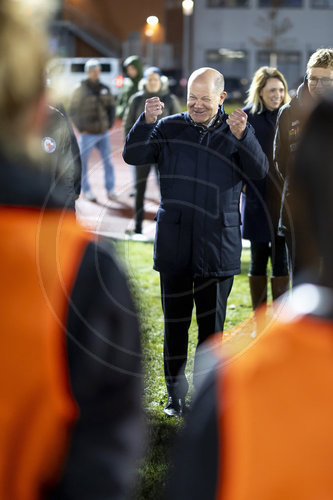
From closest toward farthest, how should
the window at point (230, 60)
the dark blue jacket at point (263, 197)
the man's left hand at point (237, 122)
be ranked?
the man's left hand at point (237, 122) → the dark blue jacket at point (263, 197) → the window at point (230, 60)

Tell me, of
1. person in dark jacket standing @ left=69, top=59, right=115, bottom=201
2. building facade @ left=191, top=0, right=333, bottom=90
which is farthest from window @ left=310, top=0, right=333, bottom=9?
person in dark jacket standing @ left=69, top=59, right=115, bottom=201

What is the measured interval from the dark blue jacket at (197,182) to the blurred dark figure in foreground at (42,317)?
249 cm

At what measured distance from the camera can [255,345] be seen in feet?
3.73

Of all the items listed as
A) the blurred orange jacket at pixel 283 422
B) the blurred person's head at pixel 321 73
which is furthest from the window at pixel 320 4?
the blurred orange jacket at pixel 283 422

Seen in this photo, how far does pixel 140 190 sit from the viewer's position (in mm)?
8266

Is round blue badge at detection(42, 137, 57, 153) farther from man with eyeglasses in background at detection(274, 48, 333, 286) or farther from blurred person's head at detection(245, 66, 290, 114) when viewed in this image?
blurred person's head at detection(245, 66, 290, 114)

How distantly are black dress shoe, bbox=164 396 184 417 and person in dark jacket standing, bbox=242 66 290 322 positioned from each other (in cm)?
127

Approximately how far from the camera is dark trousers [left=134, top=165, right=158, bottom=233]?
8.27m

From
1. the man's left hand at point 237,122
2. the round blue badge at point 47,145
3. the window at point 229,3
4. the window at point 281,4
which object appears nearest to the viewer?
the round blue badge at point 47,145

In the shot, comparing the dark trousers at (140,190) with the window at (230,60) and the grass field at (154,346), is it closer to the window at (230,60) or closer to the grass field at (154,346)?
the grass field at (154,346)

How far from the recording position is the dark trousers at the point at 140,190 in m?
8.27

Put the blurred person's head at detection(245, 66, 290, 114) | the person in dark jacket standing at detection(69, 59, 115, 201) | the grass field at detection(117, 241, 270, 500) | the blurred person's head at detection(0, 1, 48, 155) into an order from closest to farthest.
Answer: the blurred person's head at detection(0, 1, 48, 155) < the grass field at detection(117, 241, 270, 500) < the blurred person's head at detection(245, 66, 290, 114) < the person in dark jacket standing at detection(69, 59, 115, 201)

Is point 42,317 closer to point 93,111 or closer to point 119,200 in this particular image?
point 93,111

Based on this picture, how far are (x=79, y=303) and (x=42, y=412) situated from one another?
20 centimetres
